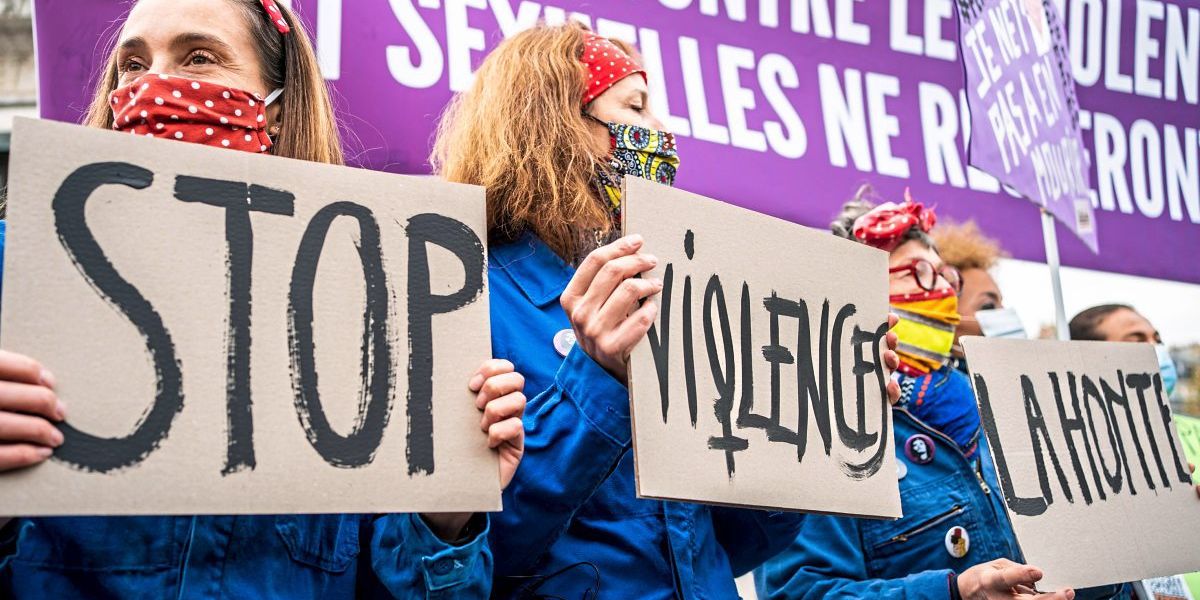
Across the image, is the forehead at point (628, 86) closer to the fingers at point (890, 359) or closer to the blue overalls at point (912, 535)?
the fingers at point (890, 359)

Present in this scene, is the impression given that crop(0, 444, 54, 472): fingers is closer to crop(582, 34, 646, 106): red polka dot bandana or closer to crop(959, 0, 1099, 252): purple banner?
crop(582, 34, 646, 106): red polka dot bandana

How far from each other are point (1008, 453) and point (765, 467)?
2.74ft

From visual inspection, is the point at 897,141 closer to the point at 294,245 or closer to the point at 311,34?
the point at 311,34

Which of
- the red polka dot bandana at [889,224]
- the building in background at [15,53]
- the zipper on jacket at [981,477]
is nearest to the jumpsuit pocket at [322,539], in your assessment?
the zipper on jacket at [981,477]

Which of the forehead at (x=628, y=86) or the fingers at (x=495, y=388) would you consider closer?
the fingers at (x=495, y=388)

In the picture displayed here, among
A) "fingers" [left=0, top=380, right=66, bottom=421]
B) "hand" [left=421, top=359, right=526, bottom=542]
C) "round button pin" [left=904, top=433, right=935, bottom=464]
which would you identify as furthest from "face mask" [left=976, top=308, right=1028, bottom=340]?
"fingers" [left=0, top=380, right=66, bottom=421]

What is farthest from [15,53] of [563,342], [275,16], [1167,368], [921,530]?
[1167,368]

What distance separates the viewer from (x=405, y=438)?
1458 mm

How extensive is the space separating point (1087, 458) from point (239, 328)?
196 centimetres

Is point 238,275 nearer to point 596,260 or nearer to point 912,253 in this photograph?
point 596,260

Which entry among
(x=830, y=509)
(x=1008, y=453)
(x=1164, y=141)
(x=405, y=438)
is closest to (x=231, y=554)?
(x=405, y=438)

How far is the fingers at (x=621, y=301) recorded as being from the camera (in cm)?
159

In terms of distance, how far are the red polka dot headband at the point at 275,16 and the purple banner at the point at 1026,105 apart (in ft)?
7.17

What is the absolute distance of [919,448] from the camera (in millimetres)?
2752
